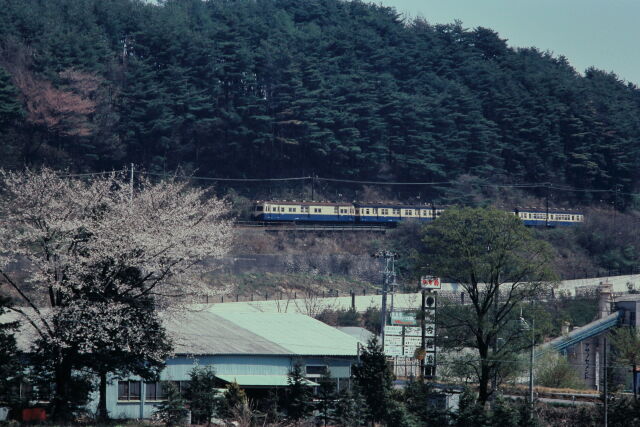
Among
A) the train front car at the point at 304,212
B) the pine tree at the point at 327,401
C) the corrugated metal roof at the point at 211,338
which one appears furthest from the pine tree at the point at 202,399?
the train front car at the point at 304,212

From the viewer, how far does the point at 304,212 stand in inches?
3071

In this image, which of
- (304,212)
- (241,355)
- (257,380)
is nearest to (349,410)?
(257,380)

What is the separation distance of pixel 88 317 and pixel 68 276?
125 centimetres

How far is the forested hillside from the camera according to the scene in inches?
3150

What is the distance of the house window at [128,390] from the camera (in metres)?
30.8

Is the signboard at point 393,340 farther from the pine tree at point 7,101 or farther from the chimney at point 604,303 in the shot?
the pine tree at point 7,101

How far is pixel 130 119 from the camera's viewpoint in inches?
3265

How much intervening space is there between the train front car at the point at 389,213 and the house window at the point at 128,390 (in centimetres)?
5134

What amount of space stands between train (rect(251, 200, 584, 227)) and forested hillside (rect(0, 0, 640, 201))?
29.7 ft

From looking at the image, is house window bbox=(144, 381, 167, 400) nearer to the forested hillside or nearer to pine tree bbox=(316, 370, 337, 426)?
pine tree bbox=(316, 370, 337, 426)

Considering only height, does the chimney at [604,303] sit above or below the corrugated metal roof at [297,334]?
above

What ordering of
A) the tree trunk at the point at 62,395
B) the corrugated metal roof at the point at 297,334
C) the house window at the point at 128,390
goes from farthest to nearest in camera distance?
1. the corrugated metal roof at the point at 297,334
2. the house window at the point at 128,390
3. the tree trunk at the point at 62,395

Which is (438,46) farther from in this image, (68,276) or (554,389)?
(68,276)

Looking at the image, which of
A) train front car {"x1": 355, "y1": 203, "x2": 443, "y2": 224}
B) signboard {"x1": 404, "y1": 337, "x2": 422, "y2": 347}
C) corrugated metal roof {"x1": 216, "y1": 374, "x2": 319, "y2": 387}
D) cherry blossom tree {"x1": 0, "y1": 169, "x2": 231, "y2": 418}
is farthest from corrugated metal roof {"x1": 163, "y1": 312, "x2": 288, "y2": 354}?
train front car {"x1": 355, "y1": 203, "x2": 443, "y2": 224}
